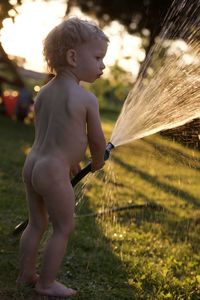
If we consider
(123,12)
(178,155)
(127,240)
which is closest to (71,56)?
(178,155)

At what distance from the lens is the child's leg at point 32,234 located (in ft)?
10.5

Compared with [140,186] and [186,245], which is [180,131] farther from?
[140,186]

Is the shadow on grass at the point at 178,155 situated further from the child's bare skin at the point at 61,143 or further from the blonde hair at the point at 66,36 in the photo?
the blonde hair at the point at 66,36

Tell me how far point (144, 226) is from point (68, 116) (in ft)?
7.76

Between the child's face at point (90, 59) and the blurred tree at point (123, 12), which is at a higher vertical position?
the child's face at point (90, 59)

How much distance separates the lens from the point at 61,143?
302 cm

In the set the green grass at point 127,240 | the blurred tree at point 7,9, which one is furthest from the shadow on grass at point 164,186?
the blurred tree at point 7,9

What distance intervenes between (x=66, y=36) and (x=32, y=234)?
3.45 ft

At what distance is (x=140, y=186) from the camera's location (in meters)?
7.64

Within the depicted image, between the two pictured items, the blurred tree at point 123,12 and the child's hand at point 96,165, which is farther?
the blurred tree at point 123,12

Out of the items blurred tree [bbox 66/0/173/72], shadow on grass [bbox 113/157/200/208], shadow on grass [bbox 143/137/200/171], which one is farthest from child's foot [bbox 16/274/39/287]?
blurred tree [bbox 66/0/173/72]

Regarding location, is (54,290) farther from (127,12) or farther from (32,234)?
(127,12)

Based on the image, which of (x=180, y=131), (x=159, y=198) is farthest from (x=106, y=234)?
(x=159, y=198)

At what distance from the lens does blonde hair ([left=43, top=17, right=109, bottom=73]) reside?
303 cm
